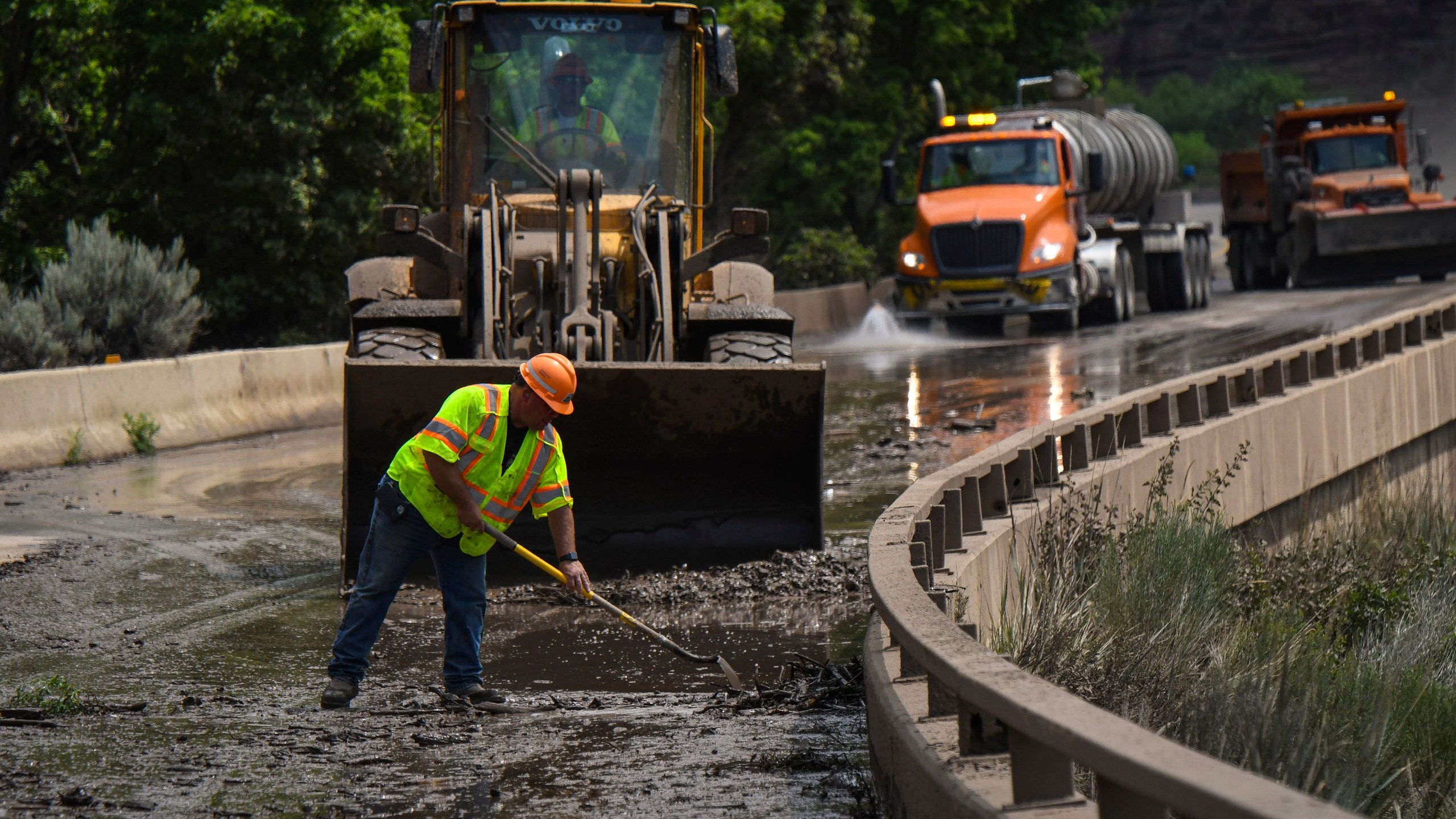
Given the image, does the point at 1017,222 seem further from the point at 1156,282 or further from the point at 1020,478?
the point at 1020,478

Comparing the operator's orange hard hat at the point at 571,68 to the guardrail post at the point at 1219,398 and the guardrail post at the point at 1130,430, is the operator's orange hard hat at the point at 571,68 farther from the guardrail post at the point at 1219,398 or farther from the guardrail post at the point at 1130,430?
the guardrail post at the point at 1219,398

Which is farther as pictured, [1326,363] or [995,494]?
[1326,363]

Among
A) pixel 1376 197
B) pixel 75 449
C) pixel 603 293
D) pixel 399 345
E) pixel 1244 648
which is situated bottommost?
pixel 1244 648

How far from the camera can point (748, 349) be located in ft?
32.3

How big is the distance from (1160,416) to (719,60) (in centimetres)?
351

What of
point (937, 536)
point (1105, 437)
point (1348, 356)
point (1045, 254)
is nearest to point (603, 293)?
point (1105, 437)

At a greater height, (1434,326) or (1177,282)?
(1177,282)

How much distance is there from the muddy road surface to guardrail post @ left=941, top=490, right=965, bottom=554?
78 cm

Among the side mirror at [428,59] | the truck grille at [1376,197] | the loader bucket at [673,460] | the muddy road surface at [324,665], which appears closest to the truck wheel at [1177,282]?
the truck grille at [1376,197]

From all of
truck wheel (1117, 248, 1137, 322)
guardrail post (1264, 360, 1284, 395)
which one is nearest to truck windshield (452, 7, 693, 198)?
guardrail post (1264, 360, 1284, 395)

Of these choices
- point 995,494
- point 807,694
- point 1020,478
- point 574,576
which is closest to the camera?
point 807,694

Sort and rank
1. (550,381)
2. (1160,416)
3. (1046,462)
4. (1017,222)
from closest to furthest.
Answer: (550,381), (1046,462), (1160,416), (1017,222)

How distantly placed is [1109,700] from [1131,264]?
77.8 feet

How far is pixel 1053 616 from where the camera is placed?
6.18 meters
